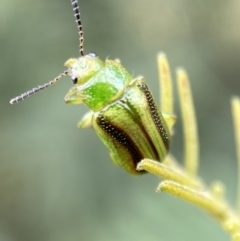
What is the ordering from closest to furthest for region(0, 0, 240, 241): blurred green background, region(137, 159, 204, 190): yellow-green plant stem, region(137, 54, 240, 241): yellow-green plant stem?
1. region(137, 159, 204, 190): yellow-green plant stem
2. region(137, 54, 240, 241): yellow-green plant stem
3. region(0, 0, 240, 241): blurred green background

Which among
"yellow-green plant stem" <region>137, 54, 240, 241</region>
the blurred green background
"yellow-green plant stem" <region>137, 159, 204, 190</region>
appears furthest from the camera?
the blurred green background

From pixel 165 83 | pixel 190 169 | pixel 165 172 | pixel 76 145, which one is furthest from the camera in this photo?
pixel 76 145

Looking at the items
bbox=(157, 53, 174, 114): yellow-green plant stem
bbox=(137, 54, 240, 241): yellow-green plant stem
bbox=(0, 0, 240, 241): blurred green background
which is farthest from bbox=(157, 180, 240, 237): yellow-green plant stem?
bbox=(0, 0, 240, 241): blurred green background

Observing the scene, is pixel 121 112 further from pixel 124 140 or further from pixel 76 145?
pixel 76 145

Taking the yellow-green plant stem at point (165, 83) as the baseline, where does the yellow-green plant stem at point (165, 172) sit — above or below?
below

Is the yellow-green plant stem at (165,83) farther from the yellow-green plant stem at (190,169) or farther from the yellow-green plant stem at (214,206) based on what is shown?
the yellow-green plant stem at (214,206)

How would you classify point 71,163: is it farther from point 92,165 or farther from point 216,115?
point 216,115

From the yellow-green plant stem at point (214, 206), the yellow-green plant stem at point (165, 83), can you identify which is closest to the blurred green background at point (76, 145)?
the yellow-green plant stem at point (214, 206)

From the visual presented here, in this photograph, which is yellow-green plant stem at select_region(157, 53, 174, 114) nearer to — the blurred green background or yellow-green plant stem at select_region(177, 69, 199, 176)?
yellow-green plant stem at select_region(177, 69, 199, 176)

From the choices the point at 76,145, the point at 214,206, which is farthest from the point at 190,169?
the point at 76,145
